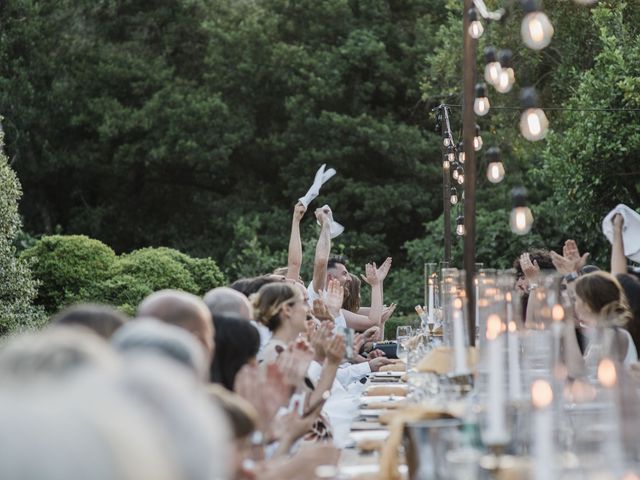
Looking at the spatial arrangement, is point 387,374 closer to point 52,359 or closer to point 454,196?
point 454,196

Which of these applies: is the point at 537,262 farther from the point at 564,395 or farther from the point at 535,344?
the point at 564,395

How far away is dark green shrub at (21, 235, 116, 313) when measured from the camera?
17.1m

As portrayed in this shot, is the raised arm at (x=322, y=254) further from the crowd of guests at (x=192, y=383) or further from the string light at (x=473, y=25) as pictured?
the string light at (x=473, y=25)

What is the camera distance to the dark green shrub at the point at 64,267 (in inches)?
674

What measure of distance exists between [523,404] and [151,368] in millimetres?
2564

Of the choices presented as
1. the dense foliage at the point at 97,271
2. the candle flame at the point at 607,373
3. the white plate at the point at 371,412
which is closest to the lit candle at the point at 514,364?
the candle flame at the point at 607,373

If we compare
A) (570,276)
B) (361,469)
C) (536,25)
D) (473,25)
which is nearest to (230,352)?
(361,469)

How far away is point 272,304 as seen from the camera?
5.48 meters

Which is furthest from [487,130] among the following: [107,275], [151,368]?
[151,368]

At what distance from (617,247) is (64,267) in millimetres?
10671

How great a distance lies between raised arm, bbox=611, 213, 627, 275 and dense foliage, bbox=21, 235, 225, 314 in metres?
8.88

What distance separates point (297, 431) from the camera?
4199 millimetres

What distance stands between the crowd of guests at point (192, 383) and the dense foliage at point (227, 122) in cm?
1490

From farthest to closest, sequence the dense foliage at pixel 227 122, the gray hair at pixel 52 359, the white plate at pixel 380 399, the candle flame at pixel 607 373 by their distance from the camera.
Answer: the dense foliage at pixel 227 122
the white plate at pixel 380 399
the candle flame at pixel 607 373
the gray hair at pixel 52 359
